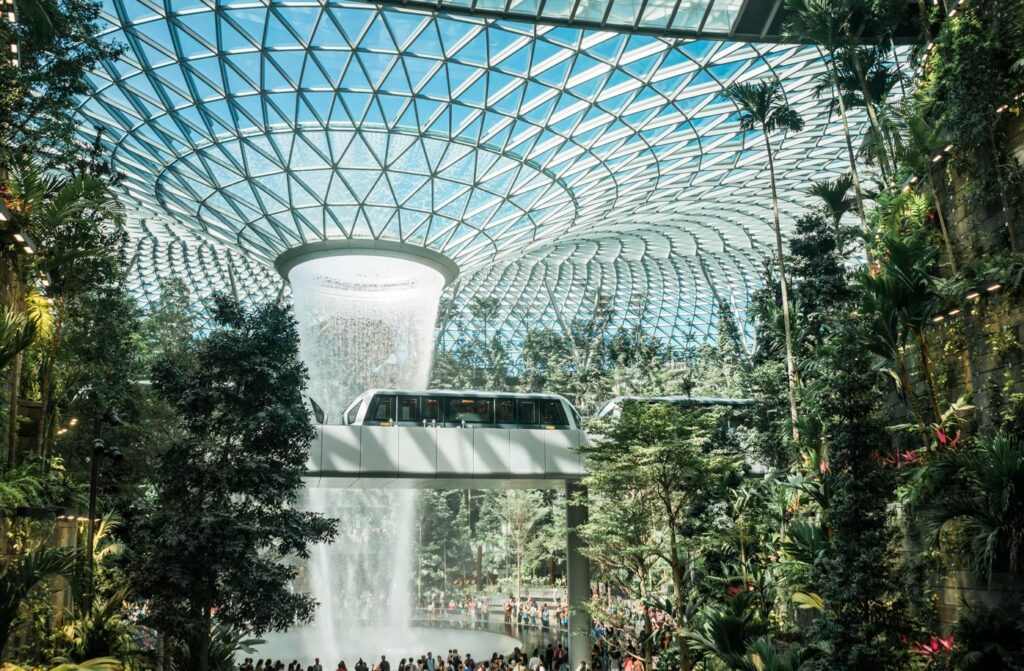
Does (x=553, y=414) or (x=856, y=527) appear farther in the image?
(x=553, y=414)

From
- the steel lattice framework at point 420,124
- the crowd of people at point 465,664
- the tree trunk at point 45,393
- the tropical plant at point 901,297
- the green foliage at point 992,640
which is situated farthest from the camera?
the steel lattice framework at point 420,124

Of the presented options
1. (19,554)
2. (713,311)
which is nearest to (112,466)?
(19,554)

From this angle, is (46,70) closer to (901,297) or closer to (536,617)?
(901,297)

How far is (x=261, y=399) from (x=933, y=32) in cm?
1812

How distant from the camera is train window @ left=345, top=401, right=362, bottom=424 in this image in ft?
100

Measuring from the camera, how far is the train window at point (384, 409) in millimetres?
29984

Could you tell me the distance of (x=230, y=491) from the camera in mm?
17906

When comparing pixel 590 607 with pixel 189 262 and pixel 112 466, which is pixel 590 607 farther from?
pixel 189 262

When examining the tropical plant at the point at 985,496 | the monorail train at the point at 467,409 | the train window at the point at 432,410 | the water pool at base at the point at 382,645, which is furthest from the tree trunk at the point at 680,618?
the water pool at base at the point at 382,645

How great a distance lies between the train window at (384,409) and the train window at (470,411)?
7.86ft

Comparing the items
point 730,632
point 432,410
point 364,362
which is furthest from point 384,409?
point 730,632

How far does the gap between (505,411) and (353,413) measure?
620 centimetres

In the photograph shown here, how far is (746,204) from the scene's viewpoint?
173 feet

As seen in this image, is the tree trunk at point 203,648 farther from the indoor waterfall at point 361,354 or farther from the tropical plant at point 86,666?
the indoor waterfall at point 361,354
